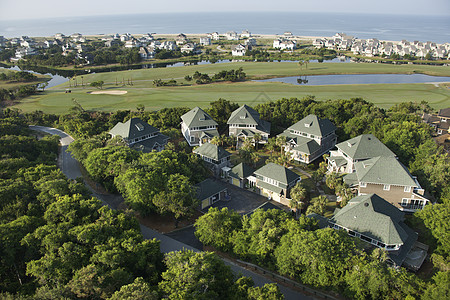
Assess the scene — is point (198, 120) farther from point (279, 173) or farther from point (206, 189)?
point (279, 173)

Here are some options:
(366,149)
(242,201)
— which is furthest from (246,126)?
(366,149)

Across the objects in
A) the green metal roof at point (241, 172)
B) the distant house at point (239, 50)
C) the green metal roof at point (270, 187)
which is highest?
the distant house at point (239, 50)

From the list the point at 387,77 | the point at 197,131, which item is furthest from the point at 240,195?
the point at 387,77

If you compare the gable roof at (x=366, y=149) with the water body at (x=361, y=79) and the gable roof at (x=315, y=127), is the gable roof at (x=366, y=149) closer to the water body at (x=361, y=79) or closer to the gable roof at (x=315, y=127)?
the gable roof at (x=315, y=127)

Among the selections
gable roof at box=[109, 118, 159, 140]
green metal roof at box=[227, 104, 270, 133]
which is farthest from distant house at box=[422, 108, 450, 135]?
gable roof at box=[109, 118, 159, 140]

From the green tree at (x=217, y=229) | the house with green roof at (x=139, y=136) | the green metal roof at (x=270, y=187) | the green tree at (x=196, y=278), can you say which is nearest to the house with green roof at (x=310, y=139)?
the green metal roof at (x=270, y=187)

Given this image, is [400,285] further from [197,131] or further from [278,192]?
[197,131]
